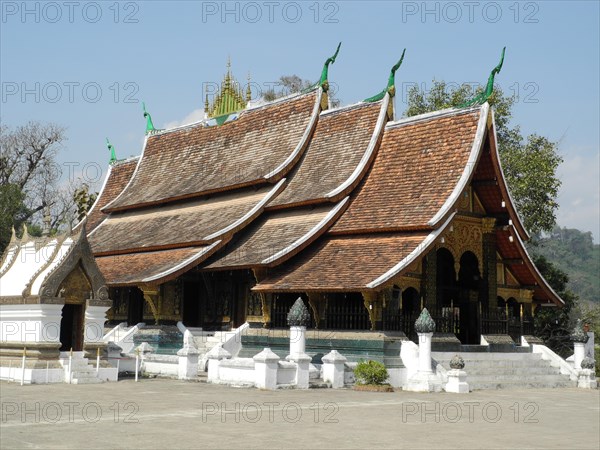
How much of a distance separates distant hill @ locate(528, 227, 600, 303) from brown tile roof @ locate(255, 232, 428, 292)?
78898 mm

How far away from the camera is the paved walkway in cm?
862

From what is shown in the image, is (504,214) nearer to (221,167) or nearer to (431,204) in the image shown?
(431,204)

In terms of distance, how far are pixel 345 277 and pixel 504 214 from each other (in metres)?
4.97

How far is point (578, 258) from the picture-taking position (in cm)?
13100

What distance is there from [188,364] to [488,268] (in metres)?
7.84

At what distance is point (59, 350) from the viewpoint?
52.9 ft

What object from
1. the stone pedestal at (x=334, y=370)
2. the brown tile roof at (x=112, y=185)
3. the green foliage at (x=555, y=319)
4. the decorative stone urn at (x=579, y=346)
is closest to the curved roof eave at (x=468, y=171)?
the stone pedestal at (x=334, y=370)

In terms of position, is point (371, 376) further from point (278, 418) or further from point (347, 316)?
point (278, 418)

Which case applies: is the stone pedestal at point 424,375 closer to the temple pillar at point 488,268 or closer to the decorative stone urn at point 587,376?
the temple pillar at point 488,268

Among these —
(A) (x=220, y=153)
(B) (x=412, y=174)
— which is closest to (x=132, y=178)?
(A) (x=220, y=153)

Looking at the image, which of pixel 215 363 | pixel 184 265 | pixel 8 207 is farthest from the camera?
pixel 8 207

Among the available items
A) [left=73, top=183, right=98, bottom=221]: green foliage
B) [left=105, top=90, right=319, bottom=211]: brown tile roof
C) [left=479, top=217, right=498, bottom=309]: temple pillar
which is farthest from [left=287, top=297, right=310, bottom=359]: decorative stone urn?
[left=73, top=183, right=98, bottom=221]: green foliage

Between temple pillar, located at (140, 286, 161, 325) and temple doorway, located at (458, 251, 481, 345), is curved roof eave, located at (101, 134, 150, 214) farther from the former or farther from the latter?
temple doorway, located at (458, 251, 481, 345)

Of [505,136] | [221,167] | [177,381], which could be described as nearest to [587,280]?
[505,136]
